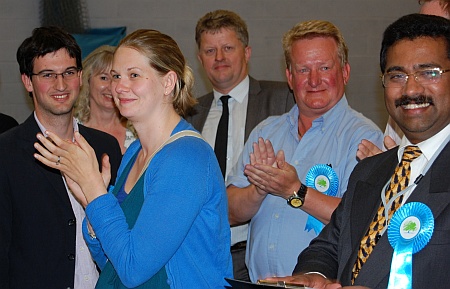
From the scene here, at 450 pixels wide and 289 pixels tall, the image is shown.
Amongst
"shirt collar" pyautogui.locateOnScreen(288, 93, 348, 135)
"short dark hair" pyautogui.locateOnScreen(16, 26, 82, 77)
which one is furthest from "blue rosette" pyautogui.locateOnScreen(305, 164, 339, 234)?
"short dark hair" pyautogui.locateOnScreen(16, 26, 82, 77)

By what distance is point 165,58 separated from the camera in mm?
2359

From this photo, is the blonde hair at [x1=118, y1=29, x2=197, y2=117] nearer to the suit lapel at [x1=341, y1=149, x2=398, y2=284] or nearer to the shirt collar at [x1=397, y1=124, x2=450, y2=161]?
the suit lapel at [x1=341, y1=149, x2=398, y2=284]

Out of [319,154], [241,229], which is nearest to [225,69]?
[241,229]

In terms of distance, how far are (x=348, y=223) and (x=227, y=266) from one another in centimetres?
41

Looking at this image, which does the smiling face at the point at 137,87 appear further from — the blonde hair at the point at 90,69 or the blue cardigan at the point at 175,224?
the blonde hair at the point at 90,69

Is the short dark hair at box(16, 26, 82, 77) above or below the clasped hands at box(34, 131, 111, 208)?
above

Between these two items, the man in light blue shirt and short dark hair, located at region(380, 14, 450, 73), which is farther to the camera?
the man in light blue shirt

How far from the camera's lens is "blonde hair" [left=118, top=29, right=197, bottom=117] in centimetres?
234

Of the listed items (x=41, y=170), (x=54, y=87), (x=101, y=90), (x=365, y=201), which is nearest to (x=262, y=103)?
(x=101, y=90)

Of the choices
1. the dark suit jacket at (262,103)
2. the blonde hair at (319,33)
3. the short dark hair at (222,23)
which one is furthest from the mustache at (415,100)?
the short dark hair at (222,23)

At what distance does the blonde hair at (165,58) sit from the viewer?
234 centimetres

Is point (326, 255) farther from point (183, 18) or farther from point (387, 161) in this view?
point (183, 18)

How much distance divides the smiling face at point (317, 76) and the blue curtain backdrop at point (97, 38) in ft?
8.11

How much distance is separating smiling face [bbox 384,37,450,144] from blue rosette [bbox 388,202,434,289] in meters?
0.25
